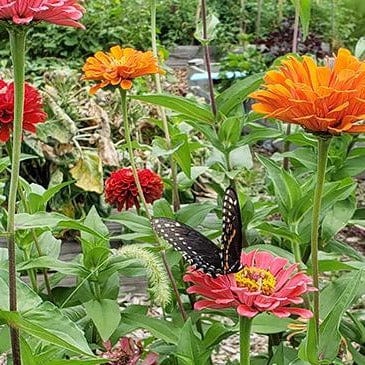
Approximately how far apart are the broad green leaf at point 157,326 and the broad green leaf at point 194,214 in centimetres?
18

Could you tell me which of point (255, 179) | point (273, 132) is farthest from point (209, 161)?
point (255, 179)

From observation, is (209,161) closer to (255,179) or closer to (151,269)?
(151,269)

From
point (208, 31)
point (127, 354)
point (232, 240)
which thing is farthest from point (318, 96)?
point (208, 31)

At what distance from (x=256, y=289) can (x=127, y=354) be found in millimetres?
238

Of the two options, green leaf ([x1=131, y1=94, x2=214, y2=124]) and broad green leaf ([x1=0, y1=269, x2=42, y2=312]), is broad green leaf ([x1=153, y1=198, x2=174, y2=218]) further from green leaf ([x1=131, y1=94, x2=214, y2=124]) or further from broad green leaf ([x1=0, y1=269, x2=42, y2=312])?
broad green leaf ([x1=0, y1=269, x2=42, y2=312])

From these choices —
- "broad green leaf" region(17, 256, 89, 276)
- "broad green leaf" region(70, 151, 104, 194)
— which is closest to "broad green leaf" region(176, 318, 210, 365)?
"broad green leaf" region(17, 256, 89, 276)

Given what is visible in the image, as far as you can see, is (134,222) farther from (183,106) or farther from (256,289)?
(256,289)

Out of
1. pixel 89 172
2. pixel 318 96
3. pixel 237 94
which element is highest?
Result: pixel 318 96

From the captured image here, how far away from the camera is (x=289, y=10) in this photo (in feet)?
19.6

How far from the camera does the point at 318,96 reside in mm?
708

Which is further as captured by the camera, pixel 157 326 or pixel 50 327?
pixel 157 326

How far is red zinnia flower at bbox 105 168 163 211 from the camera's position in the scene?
1.30 meters

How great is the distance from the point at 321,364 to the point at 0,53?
11.6 ft

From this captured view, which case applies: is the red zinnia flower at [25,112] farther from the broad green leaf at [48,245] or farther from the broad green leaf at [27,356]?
the broad green leaf at [27,356]
